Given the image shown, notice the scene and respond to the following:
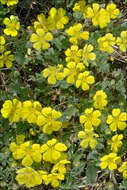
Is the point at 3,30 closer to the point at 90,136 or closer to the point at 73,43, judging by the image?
the point at 73,43

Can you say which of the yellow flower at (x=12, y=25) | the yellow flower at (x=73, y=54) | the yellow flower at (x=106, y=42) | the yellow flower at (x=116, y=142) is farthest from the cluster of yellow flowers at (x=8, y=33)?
the yellow flower at (x=116, y=142)

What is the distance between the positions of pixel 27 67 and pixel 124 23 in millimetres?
1235

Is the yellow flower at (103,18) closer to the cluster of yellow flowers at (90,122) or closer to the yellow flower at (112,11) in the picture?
the yellow flower at (112,11)

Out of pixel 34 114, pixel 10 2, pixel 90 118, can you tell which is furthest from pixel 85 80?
pixel 10 2

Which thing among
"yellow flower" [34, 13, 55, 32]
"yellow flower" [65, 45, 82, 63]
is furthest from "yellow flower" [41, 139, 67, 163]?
"yellow flower" [34, 13, 55, 32]

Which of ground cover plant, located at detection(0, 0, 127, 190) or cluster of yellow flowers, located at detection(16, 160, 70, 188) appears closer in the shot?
cluster of yellow flowers, located at detection(16, 160, 70, 188)

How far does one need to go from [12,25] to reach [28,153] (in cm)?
144

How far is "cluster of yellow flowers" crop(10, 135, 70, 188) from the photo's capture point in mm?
2826

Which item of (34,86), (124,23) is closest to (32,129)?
(34,86)

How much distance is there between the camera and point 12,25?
324 centimetres

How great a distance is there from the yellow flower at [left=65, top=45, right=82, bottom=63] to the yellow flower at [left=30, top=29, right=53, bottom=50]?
0.24 metres

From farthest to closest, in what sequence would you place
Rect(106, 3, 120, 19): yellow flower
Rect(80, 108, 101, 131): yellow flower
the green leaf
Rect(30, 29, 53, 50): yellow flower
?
Rect(106, 3, 120, 19): yellow flower, Rect(30, 29, 53, 50): yellow flower, the green leaf, Rect(80, 108, 101, 131): yellow flower

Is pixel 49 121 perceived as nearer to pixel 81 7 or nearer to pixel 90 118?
pixel 90 118

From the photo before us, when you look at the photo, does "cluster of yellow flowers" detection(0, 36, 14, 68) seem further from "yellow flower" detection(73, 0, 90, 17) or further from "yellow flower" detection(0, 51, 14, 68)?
"yellow flower" detection(73, 0, 90, 17)
